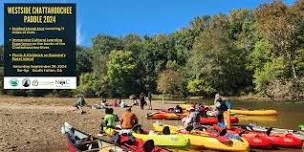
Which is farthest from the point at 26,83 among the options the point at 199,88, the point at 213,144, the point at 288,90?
the point at 199,88

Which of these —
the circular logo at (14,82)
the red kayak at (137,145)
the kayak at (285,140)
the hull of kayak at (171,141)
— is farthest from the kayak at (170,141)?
the circular logo at (14,82)

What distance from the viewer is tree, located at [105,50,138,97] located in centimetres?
9388

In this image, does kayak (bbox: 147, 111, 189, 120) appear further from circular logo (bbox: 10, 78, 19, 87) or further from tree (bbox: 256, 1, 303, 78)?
tree (bbox: 256, 1, 303, 78)

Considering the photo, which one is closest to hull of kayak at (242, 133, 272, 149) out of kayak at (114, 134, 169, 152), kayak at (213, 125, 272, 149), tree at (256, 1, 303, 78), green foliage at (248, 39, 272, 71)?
kayak at (213, 125, 272, 149)

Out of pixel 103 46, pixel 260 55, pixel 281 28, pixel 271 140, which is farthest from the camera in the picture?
pixel 103 46

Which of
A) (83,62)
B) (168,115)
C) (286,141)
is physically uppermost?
(83,62)

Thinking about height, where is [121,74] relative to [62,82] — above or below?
above

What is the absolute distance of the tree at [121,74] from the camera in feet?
308

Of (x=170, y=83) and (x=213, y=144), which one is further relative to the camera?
(x=170, y=83)

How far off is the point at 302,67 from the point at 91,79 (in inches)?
1443

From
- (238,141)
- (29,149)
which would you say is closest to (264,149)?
(238,141)

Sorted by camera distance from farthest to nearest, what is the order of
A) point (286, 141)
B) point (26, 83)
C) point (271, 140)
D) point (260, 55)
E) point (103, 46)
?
1. point (103, 46)
2. point (260, 55)
3. point (26, 83)
4. point (271, 140)
5. point (286, 141)

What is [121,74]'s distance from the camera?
9488 cm

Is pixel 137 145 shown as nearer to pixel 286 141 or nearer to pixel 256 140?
pixel 256 140
